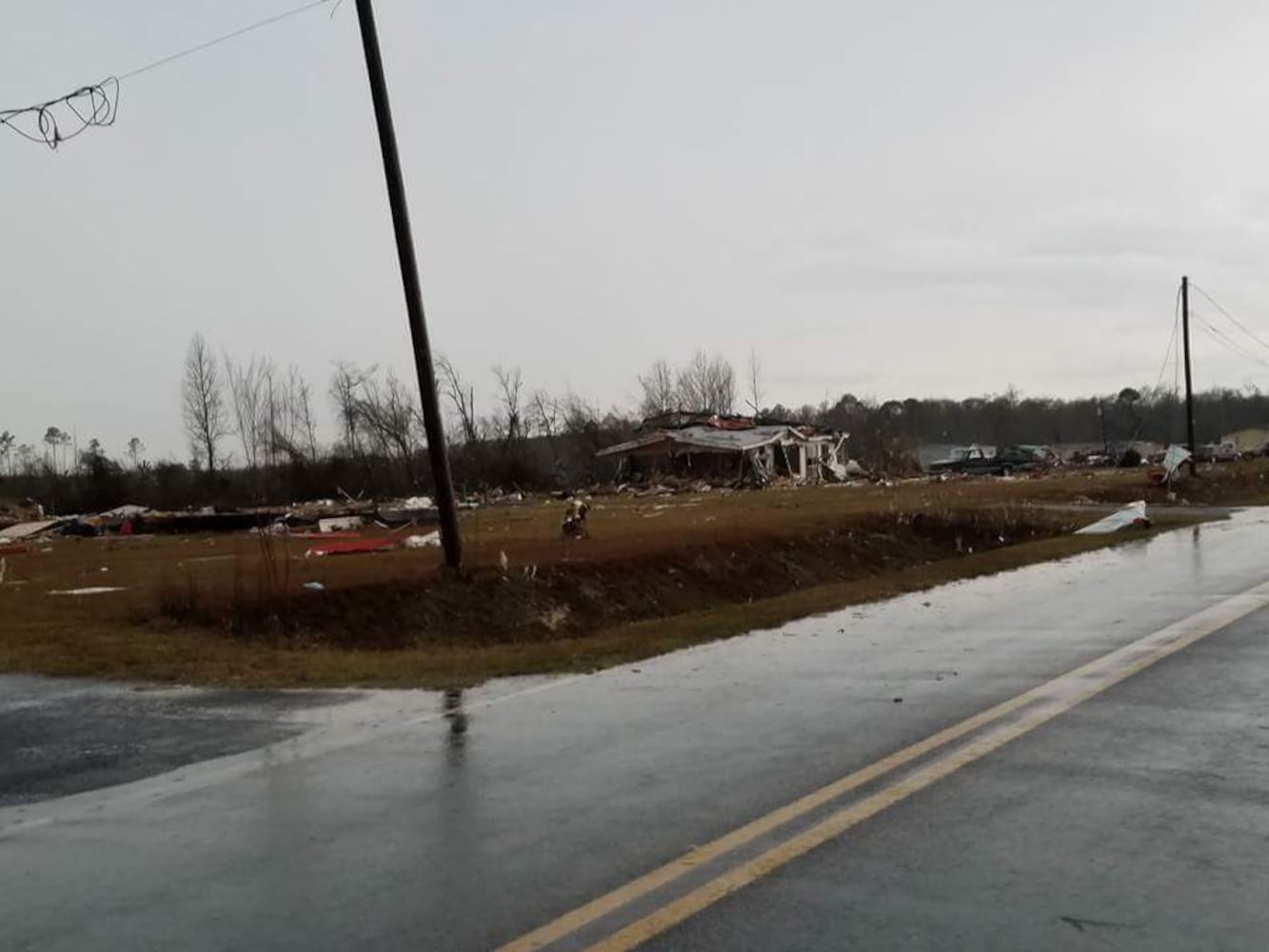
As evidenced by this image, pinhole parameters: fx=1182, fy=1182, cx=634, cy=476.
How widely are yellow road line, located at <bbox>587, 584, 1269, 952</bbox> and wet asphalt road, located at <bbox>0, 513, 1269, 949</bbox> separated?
81mm

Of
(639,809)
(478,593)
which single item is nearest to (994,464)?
(478,593)

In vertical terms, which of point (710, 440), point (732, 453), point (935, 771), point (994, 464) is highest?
point (710, 440)

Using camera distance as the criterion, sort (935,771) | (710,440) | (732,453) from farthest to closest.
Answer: (710,440) < (732,453) < (935,771)

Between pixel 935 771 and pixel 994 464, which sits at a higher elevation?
pixel 935 771

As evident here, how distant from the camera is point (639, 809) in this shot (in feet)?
19.8

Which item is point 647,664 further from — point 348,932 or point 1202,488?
point 1202,488

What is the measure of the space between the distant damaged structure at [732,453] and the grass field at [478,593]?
31432mm

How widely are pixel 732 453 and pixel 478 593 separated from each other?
46.6 metres

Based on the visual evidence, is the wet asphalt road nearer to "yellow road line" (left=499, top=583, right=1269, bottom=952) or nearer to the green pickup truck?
"yellow road line" (left=499, top=583, right=1269, bottom=952)

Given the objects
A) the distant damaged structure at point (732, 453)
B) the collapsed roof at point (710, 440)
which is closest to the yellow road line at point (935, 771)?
the distant damaged structure at point (732, 453)

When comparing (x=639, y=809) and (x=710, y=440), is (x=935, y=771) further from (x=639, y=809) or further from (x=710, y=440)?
(x=710, y=440)

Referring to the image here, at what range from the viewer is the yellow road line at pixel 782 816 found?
4477 mm

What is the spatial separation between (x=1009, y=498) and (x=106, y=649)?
30201 millimetres

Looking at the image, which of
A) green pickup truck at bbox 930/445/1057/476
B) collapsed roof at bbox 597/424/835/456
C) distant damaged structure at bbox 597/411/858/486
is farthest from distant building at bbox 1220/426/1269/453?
collapsed roof at bbox 597/424/835/456
